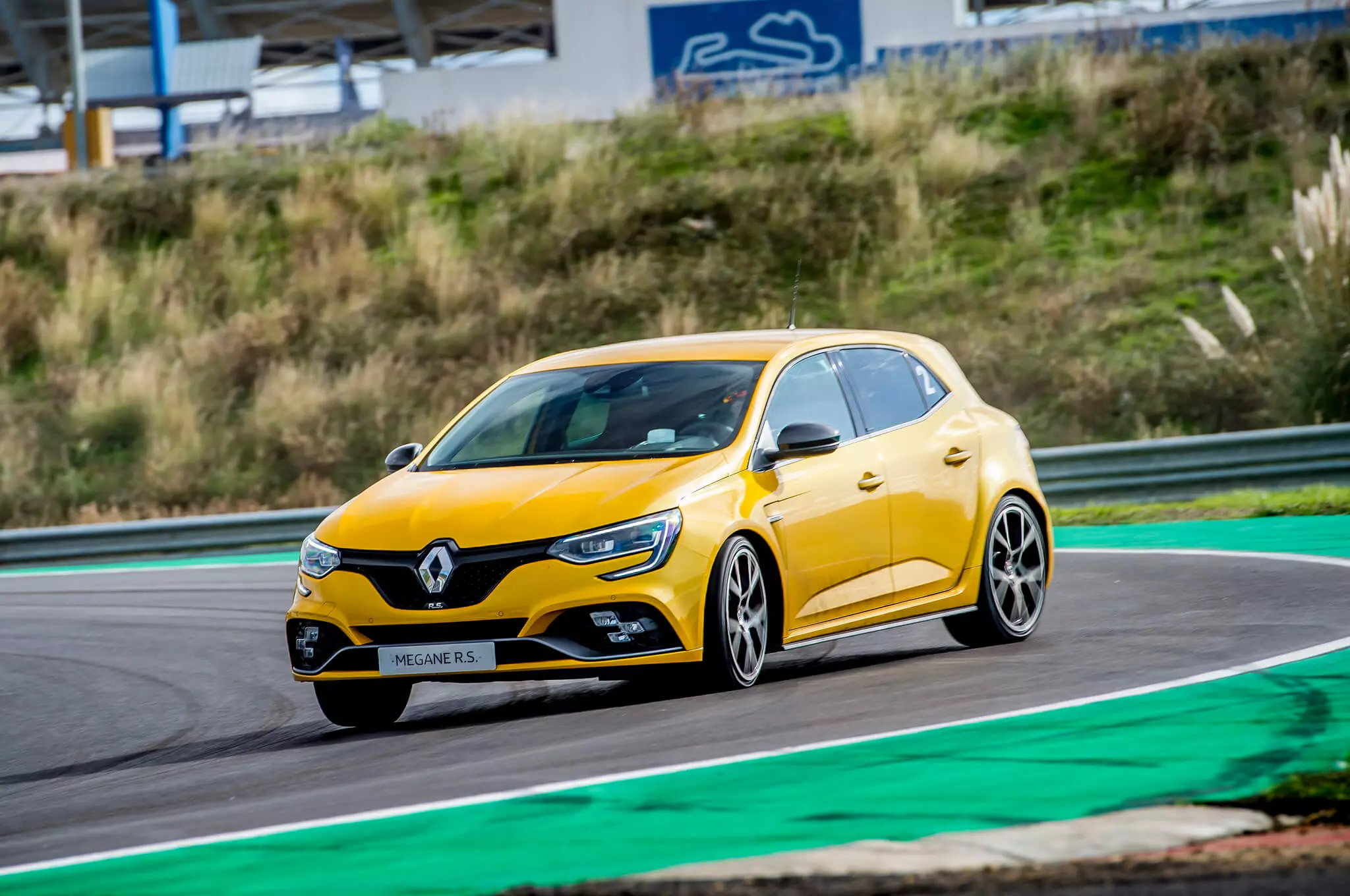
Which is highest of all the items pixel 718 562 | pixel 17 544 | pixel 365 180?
pixel 365 180

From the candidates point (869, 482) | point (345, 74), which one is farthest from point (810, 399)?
point (345, 74)

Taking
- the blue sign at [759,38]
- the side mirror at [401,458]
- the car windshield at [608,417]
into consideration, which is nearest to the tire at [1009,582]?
the car windshield at [608,417]

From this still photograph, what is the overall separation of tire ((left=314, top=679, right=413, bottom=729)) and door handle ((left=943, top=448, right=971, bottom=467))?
2.74 meters

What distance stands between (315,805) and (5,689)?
513 cm

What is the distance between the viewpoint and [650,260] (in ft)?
91.6

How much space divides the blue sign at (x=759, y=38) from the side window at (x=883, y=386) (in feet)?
86.8

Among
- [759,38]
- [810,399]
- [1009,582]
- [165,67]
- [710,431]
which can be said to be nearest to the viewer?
[710,431]

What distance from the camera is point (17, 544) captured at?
754 inches

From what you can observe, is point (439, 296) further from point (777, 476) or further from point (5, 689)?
point (777, 476)

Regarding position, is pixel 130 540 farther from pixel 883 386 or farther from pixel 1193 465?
pixel 883 386

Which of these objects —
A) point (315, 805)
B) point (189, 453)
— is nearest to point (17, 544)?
Answer: point (189, 453)

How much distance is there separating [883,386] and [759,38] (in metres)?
27.2

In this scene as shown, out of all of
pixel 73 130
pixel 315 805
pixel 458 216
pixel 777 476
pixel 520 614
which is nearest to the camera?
pixel 315 805

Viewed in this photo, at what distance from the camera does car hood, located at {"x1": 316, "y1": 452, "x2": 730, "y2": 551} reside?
8297 millimetres
